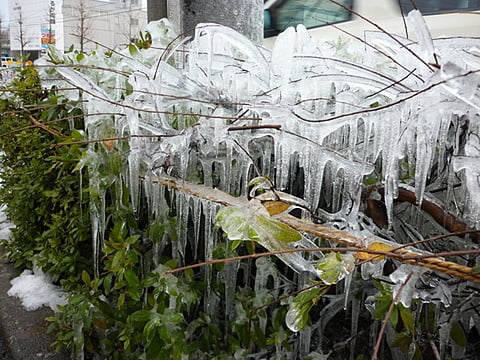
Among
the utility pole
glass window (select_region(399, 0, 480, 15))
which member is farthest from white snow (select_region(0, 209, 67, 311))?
glass window (select_region(399, 0, 480, 15))

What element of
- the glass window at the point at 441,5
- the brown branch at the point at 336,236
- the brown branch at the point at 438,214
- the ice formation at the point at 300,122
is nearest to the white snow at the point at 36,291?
the ice formation at the point at 300,122

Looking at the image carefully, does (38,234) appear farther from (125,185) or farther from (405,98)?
(405,98)

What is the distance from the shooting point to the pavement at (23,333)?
2449mm

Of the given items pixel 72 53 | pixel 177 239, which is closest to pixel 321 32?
pixel 72 53

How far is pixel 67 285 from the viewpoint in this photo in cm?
254

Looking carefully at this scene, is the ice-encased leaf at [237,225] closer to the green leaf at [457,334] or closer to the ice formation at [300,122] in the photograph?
the ice formation at [300,122]

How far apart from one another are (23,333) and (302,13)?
359 centimetres

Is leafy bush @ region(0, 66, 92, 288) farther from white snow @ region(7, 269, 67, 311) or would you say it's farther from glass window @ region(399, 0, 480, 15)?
glass window @ region(399, 0, 480, 15)

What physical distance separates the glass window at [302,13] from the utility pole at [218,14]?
1.31 feet

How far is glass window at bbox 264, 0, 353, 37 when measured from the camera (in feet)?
14.0

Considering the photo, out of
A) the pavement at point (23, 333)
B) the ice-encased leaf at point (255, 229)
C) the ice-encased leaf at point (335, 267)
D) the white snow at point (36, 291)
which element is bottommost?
the pavement at point (23, 333)

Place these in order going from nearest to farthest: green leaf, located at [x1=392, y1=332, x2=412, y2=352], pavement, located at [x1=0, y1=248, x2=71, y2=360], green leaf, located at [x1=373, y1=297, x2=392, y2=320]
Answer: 1. green leaf, located at [x1=373, y1=297, x2=392, y2=320]
2. green leaf, located at [x1=392, y1=332, x2=412, y2=352]
3. pavement, located at [x1=0, y1=248, x2=71, y2=360]

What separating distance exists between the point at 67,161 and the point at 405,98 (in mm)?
1757

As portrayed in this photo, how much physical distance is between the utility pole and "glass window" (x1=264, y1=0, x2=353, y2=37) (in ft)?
1.31
